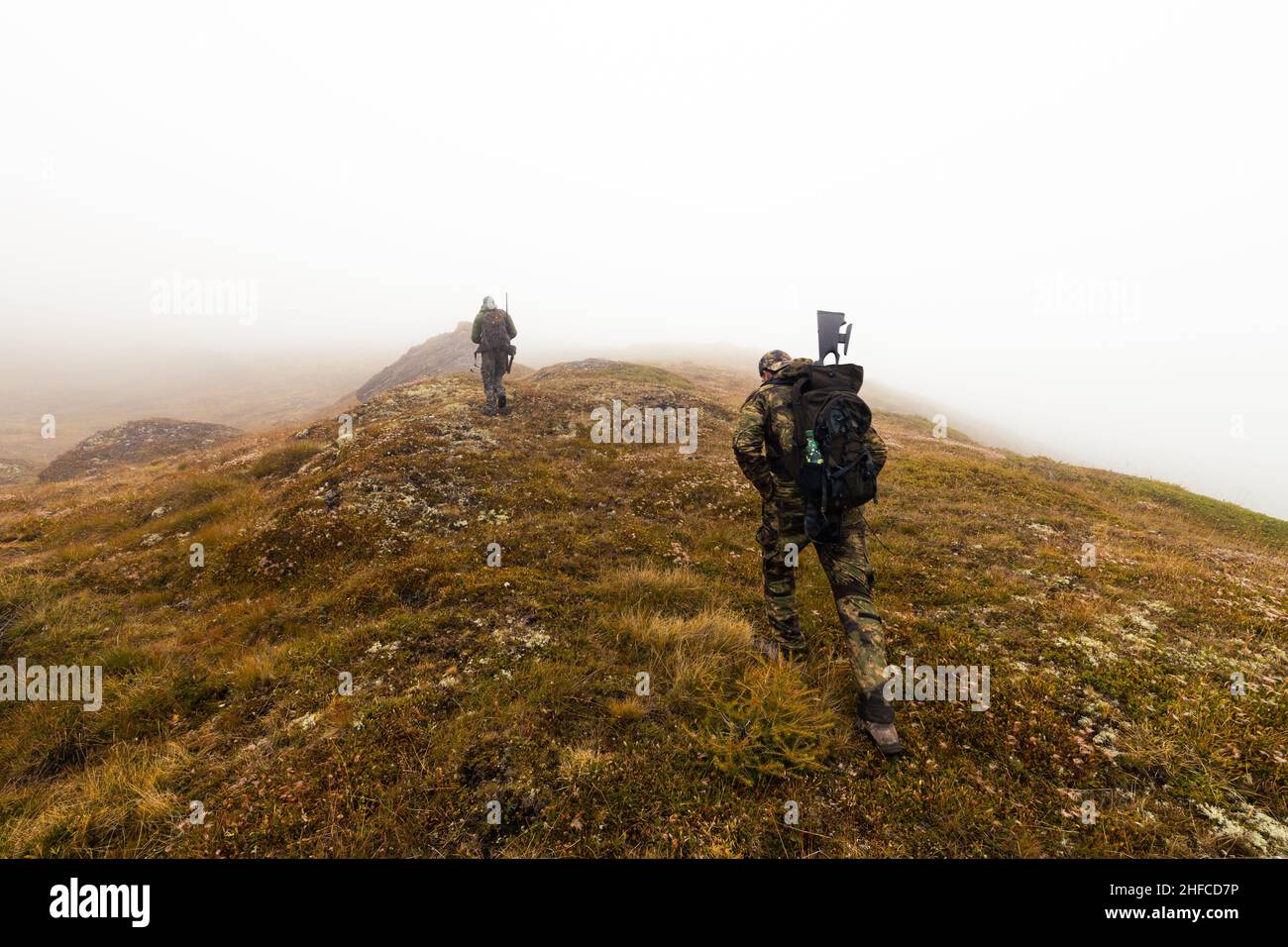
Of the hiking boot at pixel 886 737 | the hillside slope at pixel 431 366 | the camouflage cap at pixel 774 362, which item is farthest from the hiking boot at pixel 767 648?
the hillside slope at pixel 431 366

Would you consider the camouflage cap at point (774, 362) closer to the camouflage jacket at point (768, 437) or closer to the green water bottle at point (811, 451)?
the camouflage jacket at point (768, 437)

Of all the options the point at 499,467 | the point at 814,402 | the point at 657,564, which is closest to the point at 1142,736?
the point at 814,402

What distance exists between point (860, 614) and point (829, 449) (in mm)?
2189

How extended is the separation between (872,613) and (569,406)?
1731 centimetres

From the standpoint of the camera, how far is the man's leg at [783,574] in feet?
21.6

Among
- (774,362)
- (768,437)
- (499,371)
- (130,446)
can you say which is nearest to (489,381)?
(499,371)

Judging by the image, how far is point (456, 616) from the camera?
7188mm

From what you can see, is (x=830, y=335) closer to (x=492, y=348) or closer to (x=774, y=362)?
(x=774, y=362)

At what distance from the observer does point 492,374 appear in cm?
1886

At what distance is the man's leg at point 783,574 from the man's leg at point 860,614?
474 millimetres

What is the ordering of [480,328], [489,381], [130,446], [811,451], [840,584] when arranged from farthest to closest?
[130,446]
[489,381]
[480,328]
[811,451]
[840,584]

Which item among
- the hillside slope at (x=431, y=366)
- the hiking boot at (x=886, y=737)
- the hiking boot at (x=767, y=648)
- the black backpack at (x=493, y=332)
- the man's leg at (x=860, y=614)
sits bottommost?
the hiking boot at (x=886, y=737)
